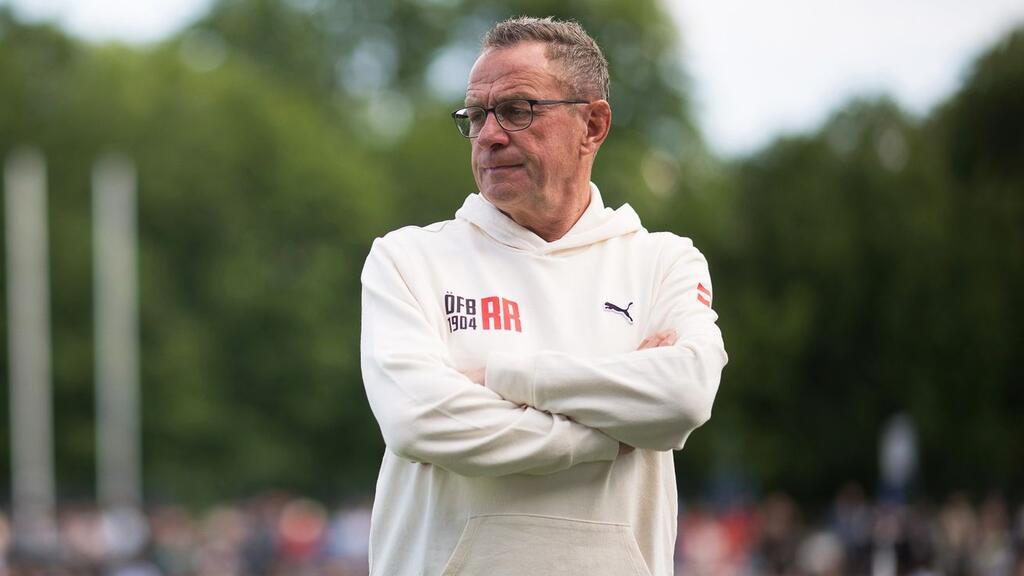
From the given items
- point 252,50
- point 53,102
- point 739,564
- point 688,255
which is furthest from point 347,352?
point 688,255

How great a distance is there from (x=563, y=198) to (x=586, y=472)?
2.31 ft

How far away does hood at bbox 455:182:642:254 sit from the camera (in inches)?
155

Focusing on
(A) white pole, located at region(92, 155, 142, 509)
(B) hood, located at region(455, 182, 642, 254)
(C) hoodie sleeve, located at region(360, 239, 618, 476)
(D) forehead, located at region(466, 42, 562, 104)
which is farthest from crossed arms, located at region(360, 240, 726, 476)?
(A) white pole, located at region(92, 155, 142, 509)

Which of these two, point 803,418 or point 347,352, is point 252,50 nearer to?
point 347,352

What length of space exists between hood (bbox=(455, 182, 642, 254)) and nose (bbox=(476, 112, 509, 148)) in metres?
0.22

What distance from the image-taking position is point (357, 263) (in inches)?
1823

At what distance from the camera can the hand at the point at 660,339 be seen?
12.5 ft

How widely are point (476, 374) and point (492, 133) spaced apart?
572mm

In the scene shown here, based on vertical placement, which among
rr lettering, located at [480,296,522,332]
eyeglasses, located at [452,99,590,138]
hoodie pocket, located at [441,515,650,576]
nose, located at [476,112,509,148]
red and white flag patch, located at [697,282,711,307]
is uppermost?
eyeglasses, located at [452,99,590,138]

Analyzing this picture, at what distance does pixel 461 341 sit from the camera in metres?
3.83

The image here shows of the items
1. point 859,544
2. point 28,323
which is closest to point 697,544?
point 859,544

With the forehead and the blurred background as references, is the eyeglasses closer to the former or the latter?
the forehead

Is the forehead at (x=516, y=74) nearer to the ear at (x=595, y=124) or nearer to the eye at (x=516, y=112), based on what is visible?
the eye at (x=516, y=112)

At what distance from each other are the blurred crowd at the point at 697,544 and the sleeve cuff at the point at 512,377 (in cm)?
1626
